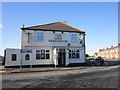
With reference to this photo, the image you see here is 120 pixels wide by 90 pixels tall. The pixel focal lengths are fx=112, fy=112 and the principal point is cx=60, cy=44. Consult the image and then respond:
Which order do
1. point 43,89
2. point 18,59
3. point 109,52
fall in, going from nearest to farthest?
point 43,89 < point 18,59 < point 109,52

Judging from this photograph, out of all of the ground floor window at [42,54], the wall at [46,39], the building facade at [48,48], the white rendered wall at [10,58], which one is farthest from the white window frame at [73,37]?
the white rendered wall at [10,58]

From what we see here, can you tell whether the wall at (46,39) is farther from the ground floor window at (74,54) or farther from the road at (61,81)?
the road at (61,81)

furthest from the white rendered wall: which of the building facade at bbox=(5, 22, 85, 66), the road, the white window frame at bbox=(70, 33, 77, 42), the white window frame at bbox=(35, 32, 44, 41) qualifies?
the white window frame at bbox=(70, 33, 77, 42)

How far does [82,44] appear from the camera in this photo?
22250 millimetres

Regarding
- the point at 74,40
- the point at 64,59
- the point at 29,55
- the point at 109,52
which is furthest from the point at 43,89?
the point at 109,52

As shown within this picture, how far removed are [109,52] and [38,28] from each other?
61913 mm

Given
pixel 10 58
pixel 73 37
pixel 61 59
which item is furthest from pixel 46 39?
pixel 10 58

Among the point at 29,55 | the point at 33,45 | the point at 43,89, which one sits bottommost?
the point at 43,89

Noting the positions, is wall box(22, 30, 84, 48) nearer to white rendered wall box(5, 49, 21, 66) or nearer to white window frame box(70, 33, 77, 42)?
white window frame box(70, 33, 77, 42)

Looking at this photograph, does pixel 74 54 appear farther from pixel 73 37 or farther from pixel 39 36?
pixel 39 36

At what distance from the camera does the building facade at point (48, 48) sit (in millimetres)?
18609

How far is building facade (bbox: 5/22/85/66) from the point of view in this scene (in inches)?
733

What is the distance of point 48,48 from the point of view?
20188mm

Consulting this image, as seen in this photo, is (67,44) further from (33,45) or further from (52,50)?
(33,45)
